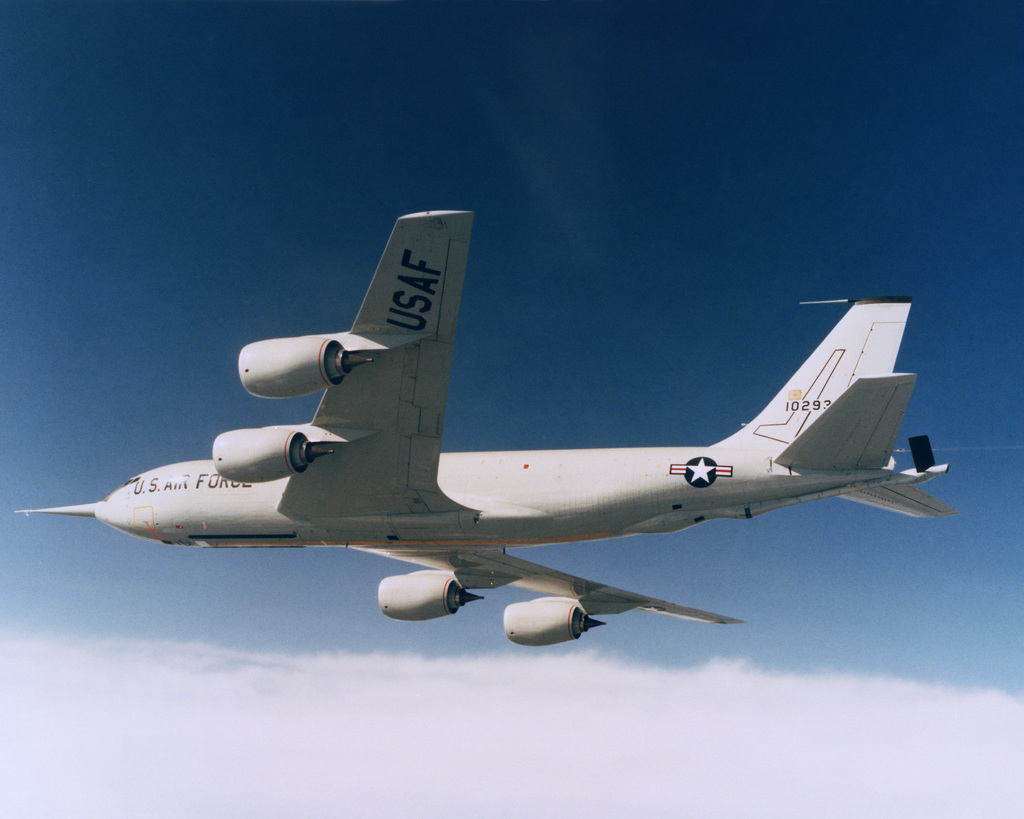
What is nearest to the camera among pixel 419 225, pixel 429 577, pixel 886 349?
pixel 419 225

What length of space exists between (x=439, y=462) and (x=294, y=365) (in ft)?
17.7

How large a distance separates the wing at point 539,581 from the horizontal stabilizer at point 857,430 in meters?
11.0

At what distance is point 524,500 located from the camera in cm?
2131

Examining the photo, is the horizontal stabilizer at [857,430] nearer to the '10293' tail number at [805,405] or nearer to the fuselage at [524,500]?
the fuselage at [524,500]

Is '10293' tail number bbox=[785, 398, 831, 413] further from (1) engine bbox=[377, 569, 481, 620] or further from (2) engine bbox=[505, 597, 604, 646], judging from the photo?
(1) engine bbox=[377, 569, 481, 620]

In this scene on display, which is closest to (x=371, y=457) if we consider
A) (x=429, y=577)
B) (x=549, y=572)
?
(x=429, y=577)

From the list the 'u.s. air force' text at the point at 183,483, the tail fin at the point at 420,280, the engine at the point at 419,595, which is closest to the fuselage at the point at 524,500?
the 'u.s. air force' text at the point at 183,483

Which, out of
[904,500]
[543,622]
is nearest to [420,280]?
[904,500]

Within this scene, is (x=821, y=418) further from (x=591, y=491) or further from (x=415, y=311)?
(x=415, y=311)

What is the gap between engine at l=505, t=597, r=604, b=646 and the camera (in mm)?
27922

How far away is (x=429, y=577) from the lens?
2678cm

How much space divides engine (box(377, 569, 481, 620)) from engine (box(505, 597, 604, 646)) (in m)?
2.34

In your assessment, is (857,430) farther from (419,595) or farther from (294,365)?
(419,595)

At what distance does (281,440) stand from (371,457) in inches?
85.6
